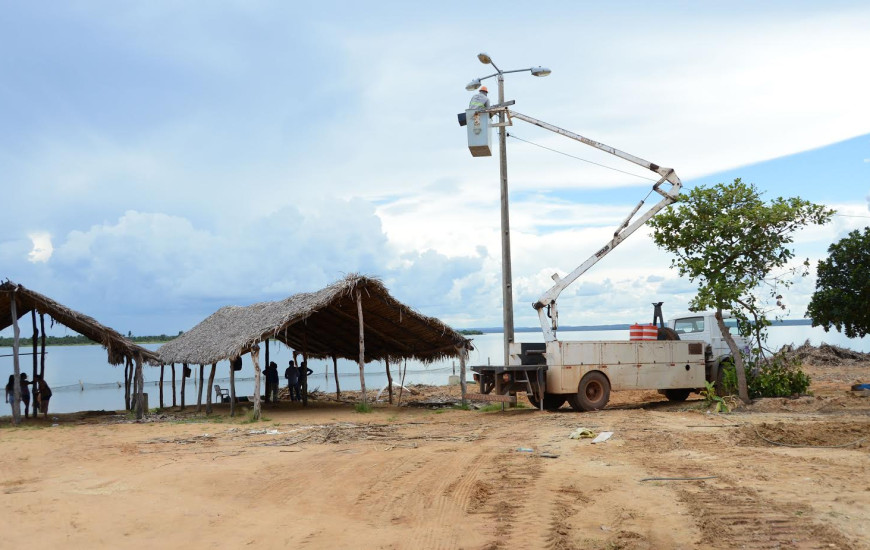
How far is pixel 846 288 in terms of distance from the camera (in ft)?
60.7

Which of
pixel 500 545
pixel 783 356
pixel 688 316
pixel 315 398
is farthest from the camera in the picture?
pixel 315 398

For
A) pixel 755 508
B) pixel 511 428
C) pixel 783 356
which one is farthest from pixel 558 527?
pixel 783 356

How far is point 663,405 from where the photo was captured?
686 inches

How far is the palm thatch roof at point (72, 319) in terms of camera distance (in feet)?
53.7

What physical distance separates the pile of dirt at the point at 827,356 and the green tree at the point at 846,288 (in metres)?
11.6

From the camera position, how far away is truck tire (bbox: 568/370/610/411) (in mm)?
15734

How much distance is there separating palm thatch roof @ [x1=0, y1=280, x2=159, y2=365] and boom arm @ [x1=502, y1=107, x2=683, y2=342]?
989 cm

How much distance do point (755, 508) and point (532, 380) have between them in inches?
362

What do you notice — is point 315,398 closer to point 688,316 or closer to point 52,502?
point 688,316

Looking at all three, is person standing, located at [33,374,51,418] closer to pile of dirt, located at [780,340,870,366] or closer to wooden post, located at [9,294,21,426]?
wooden post, located at [9,294,21,426]

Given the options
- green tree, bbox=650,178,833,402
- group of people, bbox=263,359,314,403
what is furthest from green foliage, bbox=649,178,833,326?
group of people, bbox=263,359,314,403

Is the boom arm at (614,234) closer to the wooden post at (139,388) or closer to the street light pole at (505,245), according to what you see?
the street light pole at (505,245)

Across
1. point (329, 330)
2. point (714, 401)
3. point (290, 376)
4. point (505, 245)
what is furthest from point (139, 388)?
point (714, 401)

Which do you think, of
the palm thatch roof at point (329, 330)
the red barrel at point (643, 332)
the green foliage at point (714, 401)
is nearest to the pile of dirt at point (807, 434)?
the green foliage at point (714, 401)
